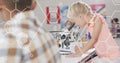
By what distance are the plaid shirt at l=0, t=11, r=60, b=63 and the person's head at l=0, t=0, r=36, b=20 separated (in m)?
0.02

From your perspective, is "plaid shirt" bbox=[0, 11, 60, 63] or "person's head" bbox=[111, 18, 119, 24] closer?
"plaid shirt" bbox=[0, 11, 60, 63]

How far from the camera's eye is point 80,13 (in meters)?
0.53

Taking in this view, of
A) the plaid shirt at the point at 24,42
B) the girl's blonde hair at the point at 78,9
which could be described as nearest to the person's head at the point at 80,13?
the girl's blonde hair at the point at 78,9

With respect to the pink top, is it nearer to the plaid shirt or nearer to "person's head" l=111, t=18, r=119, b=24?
"person's head" l=111, t=18, r=119, b=24

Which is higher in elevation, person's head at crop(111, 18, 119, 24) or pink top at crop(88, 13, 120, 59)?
person's head at crop(111, 18, 119, 24)

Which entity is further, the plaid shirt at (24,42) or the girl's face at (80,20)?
the girl's face at (80,20)

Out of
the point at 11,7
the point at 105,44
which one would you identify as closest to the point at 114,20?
the point at 105,44

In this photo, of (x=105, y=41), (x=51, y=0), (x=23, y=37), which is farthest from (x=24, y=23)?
(x=105, y=41)

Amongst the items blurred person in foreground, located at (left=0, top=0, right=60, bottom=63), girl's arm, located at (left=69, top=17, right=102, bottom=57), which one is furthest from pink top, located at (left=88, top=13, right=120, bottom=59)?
blurred person in foreground, located at (left=0, top=0, right=60, bottom=63)

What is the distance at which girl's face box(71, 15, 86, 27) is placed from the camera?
0.52m

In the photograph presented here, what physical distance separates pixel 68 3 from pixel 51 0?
0.04m

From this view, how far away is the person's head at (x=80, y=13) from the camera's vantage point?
52 centimetres

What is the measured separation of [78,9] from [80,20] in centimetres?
3

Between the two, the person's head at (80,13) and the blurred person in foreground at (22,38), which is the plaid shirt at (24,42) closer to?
the blurred person in foreground at (22,38)
